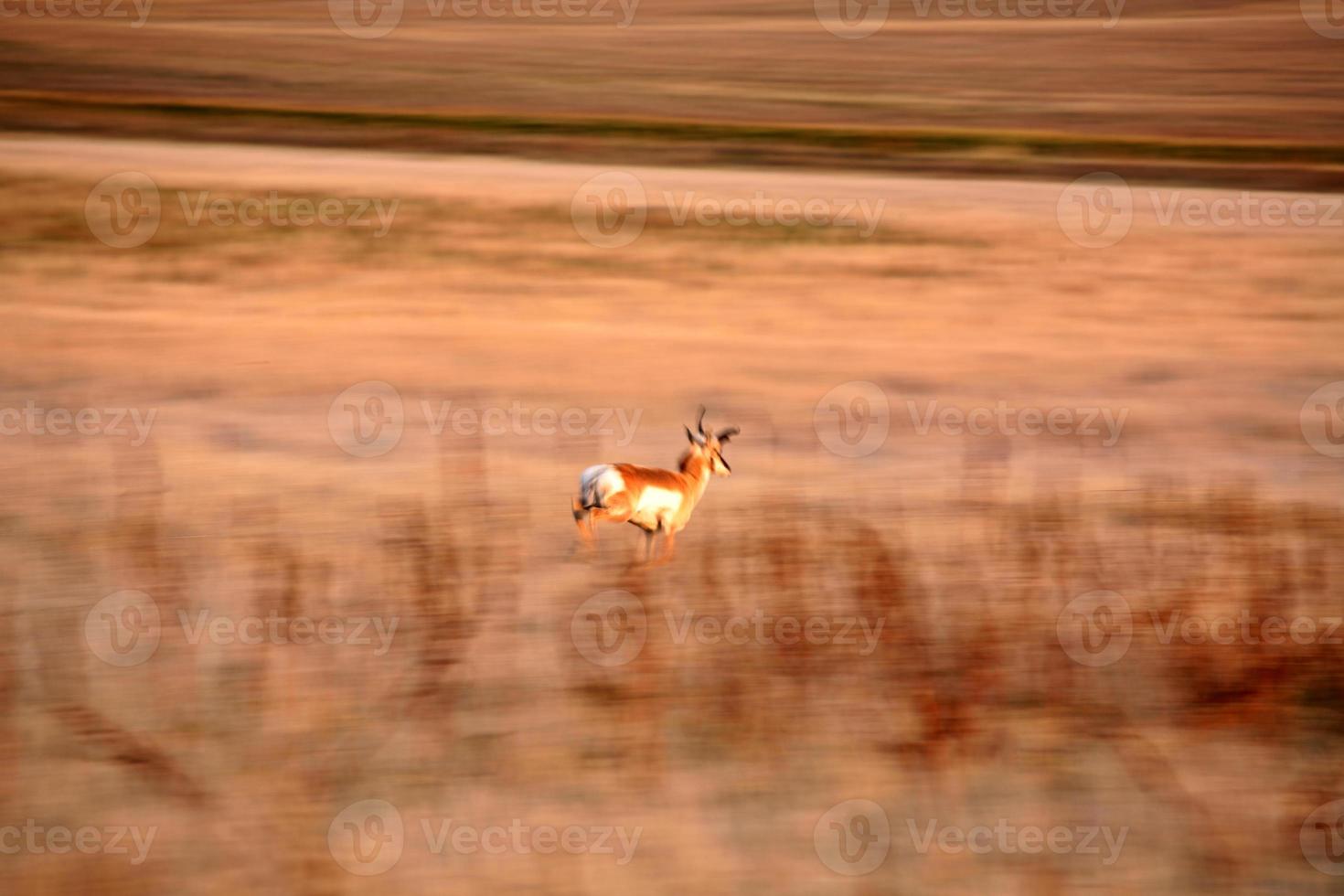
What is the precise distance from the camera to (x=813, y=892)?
180 inches

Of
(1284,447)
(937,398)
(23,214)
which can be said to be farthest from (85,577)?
(23,214)

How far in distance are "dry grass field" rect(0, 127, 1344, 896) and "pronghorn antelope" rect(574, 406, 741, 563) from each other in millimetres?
339

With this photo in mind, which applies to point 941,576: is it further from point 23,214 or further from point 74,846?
Answer: point 23,214

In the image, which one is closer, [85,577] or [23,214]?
[85,577]

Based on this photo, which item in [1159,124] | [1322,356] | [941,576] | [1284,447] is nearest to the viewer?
[941,576]

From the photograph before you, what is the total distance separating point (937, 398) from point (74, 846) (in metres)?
7.56

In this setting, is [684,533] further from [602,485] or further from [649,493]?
[602,485]

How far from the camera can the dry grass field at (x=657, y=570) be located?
4809 millimetres

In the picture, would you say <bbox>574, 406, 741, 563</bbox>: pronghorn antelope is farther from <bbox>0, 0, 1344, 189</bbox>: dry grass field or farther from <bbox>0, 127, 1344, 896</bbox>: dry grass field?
<bbox>0, 0, 1344, 189</bbox>: dry grass field

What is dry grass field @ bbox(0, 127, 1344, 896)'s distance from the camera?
4809 millimetres

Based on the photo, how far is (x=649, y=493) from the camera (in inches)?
241

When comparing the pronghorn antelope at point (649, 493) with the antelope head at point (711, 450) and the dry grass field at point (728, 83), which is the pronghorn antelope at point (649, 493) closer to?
the antelope head at point (711, 450)

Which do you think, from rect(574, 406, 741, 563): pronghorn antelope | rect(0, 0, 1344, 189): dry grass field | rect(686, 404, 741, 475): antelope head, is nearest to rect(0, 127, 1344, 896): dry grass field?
rect(574, 406, 741, 563): pronghorn antelope

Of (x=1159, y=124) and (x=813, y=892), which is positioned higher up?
(x=1159, y=124)
